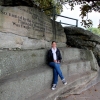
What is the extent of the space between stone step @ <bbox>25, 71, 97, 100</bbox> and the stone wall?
1.46 m

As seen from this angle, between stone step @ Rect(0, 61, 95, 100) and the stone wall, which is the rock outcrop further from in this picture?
stone step @ Rect(0, 61, 95, 100)

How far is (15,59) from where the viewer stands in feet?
11.8

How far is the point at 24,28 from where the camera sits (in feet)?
14.7

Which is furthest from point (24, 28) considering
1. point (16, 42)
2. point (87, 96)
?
point (87, 96)

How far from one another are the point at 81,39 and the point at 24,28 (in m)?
4.80

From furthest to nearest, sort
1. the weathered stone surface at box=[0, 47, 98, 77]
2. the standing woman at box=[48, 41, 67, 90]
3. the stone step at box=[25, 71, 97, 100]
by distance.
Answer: the standing woman at box=[48, 41, 67, 90]
the stone step at box=[25, 71, 97, 100]
the weathered stone surface at box=[0, 47, 98, 77]

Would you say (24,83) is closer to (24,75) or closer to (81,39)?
(24,75)

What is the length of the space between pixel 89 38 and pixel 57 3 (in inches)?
109

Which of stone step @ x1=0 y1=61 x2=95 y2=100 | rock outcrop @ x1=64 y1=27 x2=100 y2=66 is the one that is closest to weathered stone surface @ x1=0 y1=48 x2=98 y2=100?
stone step @ x1=0 y1=61 x2=95 y2=100

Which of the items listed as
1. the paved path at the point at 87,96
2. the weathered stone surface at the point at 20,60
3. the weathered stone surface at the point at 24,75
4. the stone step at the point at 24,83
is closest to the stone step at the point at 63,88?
the weathered stone surface at the point at 24,75

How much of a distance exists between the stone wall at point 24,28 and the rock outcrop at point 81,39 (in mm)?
2617

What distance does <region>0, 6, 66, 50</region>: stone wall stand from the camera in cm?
384

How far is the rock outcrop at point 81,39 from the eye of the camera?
27.7ft

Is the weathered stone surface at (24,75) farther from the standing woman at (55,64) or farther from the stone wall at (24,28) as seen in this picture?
the stone wall at (24,28)
